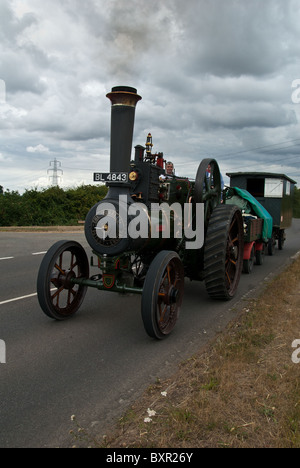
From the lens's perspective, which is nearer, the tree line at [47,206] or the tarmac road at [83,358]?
the tarmac road at [83,358]

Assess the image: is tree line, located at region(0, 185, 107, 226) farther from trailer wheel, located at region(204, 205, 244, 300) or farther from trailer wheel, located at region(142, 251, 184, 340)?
trailer wheel, located at region(142, 251, 184, 340)

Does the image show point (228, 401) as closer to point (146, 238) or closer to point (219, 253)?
point (146, 238)

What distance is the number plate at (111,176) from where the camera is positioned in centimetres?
428

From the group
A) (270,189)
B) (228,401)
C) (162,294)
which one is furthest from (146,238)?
(270,189)

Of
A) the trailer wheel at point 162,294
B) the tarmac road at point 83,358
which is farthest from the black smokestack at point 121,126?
the tarmac road at point 83,358

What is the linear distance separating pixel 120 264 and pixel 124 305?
48.5 inches

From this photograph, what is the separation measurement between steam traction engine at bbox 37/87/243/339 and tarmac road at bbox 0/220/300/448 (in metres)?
0.29

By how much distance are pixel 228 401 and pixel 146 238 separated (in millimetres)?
2283

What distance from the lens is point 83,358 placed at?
3.80 meters

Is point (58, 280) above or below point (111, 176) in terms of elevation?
below

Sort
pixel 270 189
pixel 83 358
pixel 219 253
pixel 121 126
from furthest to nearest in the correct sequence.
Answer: pixel 270 189 → pixel 219 253 → pixel 121 126 → pixel 83 358

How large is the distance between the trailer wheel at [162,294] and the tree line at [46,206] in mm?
18792

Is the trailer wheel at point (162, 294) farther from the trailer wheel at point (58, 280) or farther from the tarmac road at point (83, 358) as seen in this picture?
the trailer wheel at point (58, 280)
